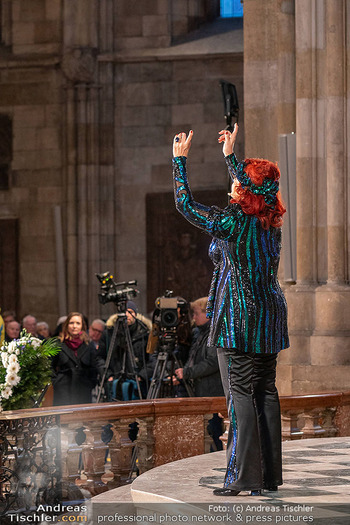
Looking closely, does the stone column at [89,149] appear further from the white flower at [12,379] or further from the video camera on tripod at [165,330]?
the white flower at [12,379]

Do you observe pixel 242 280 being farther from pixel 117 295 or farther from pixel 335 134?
pixel 117 295

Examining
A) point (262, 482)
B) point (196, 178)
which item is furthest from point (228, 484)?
point (196, 178)

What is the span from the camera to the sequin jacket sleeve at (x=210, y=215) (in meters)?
4.54

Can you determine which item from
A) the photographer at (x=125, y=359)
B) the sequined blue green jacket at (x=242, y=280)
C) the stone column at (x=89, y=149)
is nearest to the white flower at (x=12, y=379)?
the sequined blue green jacket at (x=242, y=280)

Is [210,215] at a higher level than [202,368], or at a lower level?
higher

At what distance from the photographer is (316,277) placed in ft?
27.6

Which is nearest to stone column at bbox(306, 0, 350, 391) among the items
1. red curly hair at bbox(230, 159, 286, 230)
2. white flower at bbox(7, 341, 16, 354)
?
white flower at bbox(7, 341, 16, 354)

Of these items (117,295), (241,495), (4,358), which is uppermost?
(117,295)

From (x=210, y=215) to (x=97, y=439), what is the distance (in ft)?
6.49

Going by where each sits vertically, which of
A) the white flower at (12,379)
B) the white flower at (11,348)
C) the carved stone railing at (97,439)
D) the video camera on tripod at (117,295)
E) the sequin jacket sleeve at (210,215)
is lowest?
the carved stone railing at (97,439)

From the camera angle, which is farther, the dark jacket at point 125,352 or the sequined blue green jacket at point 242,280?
the dark jacket at point 125,352

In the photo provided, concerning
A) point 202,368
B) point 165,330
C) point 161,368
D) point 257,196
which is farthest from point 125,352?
point 257,196

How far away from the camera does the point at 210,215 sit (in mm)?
4555

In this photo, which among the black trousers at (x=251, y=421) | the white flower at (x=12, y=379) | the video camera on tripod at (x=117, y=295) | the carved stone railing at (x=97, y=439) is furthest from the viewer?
the video camera on tripod at (x=117, y=295)
